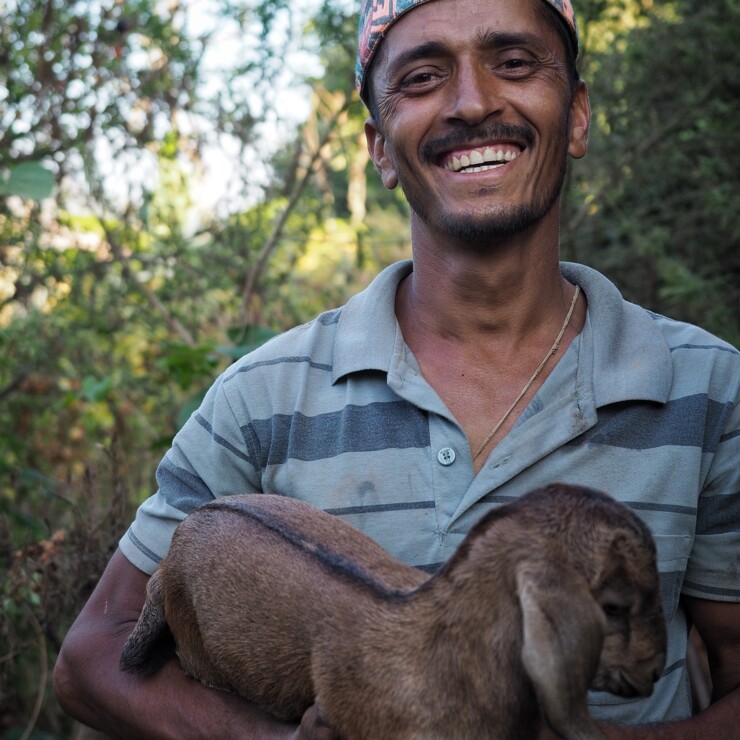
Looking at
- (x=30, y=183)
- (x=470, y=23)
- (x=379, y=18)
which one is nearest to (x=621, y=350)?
(x=470, y=23)

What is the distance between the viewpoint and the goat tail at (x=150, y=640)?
9.45 feet

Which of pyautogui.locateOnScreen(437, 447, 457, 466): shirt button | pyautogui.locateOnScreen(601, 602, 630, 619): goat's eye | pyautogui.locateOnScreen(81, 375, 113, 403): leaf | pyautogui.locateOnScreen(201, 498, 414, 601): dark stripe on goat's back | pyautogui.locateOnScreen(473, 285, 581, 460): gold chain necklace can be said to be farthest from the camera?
pyautogui.locateOnScreen(81, 375, 113, 403): leaf

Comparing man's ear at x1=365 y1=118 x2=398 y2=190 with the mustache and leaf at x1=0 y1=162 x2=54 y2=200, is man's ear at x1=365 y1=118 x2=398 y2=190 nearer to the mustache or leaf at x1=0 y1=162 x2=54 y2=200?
the mustache

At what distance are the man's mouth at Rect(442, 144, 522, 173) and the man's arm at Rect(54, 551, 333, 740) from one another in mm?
1533

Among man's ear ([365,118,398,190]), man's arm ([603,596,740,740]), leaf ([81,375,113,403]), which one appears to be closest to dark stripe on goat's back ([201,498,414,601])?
man's arm ([603,596,740,740])

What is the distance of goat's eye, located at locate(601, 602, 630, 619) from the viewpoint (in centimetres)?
219

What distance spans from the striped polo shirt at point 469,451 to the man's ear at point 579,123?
0.61 meters

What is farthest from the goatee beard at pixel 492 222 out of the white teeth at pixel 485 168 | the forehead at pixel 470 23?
the forehead at pixel 470 23

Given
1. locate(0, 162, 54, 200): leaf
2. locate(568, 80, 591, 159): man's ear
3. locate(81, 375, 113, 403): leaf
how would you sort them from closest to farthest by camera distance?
locate(568, 80, 591, 159): man's ear, locate(0, 162, 54, 200): leaf, locate(81, 375, 113, 403): leaf

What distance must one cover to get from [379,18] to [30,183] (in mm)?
2647

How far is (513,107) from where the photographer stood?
325 cm

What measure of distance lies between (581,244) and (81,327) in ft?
11.8

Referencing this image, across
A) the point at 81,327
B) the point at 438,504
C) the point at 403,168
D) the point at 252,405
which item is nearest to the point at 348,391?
the point at 252,405

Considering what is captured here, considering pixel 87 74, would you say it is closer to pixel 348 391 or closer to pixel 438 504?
pixel 348 391
